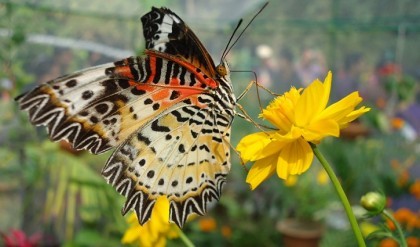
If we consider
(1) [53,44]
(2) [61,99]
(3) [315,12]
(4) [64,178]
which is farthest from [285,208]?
(3) [315,12]

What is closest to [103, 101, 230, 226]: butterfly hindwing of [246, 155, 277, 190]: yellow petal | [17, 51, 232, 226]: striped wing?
[17, 51, 232, 226]: striped wing

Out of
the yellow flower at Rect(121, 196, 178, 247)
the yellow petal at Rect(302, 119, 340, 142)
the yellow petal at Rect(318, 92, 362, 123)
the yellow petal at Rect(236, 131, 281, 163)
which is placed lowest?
the yellow flower at Rect(121, 196, 178, 247)

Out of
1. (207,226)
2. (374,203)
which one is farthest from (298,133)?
(207,226)

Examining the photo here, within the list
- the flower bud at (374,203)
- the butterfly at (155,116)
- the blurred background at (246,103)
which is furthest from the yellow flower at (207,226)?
the flower bud at (374,203)

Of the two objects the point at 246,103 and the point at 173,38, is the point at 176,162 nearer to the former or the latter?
the point at 173,38

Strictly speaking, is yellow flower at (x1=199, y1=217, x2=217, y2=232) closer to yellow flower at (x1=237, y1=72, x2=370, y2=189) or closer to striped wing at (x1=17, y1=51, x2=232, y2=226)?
striped wing at (x1=17, y1=51, x2=232, y2=226)

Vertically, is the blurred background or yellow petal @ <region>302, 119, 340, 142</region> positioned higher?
yellow petal @ <region>302, 119, 340, 142</region>

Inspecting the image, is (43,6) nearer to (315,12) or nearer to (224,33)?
(224,33)
